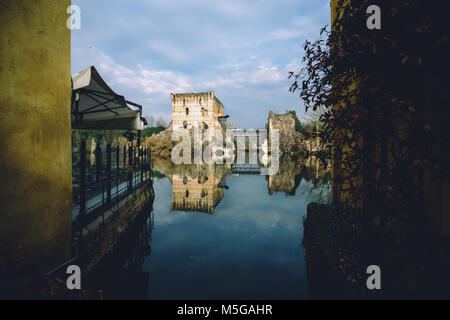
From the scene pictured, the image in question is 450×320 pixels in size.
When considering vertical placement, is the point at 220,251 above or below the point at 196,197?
below

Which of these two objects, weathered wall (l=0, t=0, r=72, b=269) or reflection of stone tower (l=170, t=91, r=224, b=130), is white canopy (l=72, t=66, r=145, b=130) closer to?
weathered wall (l=0, t=0, r=72, b=269)

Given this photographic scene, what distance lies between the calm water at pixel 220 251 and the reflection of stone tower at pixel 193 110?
112 ft

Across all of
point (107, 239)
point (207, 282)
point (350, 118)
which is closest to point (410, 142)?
point (350, 118)

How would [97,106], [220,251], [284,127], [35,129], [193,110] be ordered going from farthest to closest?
[193,110] < [284,127] < [97,106] < [220,251] < [35,129]

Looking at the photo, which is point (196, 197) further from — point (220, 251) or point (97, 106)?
point (97, 106)

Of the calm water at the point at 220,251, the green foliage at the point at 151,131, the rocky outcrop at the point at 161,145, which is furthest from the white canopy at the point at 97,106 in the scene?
the green foliage at the point at 151,131

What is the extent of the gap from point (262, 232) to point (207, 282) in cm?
238

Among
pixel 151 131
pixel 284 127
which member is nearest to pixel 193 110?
pixel 151 131

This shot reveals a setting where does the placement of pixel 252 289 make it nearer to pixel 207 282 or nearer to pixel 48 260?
pixel 207 282

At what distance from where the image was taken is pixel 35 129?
228 centimetres

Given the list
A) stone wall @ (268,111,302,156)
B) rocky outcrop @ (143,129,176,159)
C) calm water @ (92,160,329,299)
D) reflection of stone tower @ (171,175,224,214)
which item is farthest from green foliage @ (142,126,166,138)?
calm water @ (92,160,329,299)

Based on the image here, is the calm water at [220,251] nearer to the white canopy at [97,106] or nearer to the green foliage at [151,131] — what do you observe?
the white canopy at [97,106]

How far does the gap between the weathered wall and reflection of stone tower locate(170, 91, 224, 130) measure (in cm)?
3827

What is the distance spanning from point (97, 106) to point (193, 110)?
121 ft
